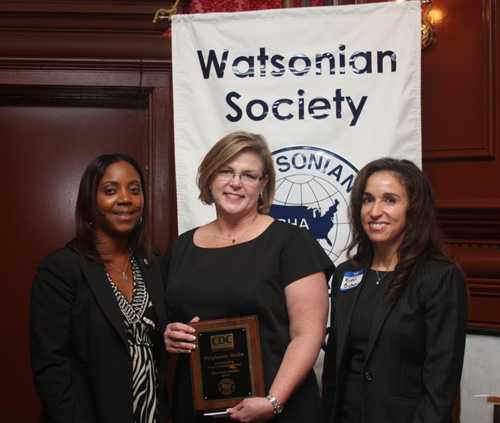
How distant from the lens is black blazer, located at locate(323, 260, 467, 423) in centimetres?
212

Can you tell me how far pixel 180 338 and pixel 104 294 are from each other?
1.06 feet

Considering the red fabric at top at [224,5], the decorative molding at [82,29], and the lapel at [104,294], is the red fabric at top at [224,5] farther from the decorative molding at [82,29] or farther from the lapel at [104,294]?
the lapel at [104,294]

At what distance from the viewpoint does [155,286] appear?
258cm

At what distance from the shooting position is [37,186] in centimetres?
376

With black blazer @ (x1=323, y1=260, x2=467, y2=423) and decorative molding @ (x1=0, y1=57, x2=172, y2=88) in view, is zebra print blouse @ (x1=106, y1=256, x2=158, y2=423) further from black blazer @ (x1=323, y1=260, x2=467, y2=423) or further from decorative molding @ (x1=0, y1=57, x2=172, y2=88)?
decorative molding @ (x1=0, y1=57, x2=172, y2=88)

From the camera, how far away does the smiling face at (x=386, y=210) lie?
2.31m

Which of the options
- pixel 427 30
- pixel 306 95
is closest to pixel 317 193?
pixel 306 95

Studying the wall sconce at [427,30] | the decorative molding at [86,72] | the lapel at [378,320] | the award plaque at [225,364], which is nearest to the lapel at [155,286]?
the award plaque at [225,364]

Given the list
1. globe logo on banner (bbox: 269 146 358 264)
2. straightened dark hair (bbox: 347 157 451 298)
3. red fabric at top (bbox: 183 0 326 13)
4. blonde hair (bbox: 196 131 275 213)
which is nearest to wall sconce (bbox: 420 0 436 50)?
red fabric at top (bbox: 183 0 326 13)

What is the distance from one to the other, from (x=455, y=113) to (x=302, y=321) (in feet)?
4.99

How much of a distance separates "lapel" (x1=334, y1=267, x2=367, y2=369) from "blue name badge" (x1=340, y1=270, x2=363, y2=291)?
0.01 m

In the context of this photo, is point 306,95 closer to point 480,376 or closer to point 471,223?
point 471,223

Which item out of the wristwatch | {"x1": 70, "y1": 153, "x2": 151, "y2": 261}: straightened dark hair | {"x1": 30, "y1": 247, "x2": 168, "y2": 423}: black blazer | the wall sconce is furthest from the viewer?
the wall sconce

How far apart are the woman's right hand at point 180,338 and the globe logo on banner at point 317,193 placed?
101 centimetres
